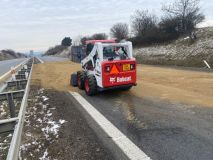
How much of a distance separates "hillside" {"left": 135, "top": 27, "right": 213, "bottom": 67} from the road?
12.7 metres

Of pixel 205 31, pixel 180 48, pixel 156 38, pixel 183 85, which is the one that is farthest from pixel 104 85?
pixel 156 38

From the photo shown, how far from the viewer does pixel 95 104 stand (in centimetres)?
1060

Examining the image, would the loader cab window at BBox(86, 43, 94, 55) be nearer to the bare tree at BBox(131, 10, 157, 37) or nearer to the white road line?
the white road line

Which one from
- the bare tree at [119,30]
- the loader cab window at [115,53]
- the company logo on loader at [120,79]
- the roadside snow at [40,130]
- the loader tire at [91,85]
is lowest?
the roadside snow at [40,130]

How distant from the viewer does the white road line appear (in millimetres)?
5531

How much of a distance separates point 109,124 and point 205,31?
1123 inches

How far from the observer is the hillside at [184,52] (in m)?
25.7

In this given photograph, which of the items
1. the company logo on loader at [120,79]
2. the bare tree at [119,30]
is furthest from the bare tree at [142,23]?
the company logo on loader at [120,79]

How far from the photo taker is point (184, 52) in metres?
29.5

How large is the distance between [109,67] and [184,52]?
20.0 m

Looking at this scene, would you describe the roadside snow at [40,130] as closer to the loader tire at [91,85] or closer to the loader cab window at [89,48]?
the loader tire at [91,85]

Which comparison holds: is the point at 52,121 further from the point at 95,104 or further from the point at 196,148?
the point at 196,148

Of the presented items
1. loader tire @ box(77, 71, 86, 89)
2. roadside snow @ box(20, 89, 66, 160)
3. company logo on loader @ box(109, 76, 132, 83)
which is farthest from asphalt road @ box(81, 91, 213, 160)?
loader tire @ box(77, 71, 86, 89)

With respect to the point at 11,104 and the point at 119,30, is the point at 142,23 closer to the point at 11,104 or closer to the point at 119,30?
the point at 119,30
